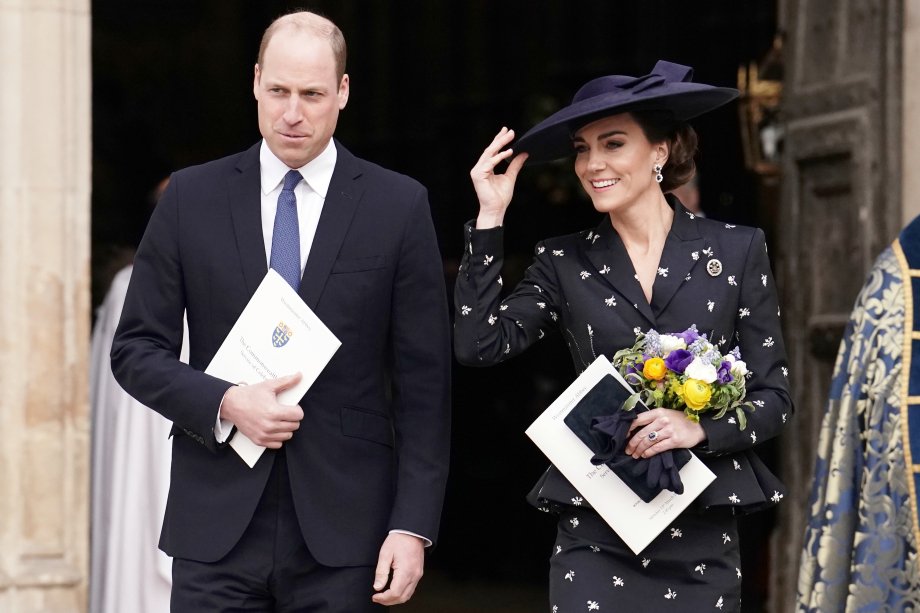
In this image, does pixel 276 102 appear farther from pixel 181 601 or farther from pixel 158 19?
pixel 158 19

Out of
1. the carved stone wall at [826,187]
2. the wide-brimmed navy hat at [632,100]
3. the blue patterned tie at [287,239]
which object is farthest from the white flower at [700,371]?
the carved stone wall at [826,187]

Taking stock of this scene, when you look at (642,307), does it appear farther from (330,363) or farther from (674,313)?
(330,363)

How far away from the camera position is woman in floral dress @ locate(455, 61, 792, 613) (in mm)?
3672

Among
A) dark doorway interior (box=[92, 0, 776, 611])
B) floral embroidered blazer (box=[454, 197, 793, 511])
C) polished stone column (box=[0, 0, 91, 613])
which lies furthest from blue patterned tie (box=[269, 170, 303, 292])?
dark doorway interior (box=[92, 0, 776, 611])

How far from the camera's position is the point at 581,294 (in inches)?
150

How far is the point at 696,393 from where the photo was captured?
3.55m

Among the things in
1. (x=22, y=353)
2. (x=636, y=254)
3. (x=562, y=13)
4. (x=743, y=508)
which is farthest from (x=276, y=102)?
(x=562, y=13)

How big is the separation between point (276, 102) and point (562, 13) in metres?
8.36

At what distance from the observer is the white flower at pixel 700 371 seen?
11.6 ft

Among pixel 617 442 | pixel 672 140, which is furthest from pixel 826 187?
pixel 617 442

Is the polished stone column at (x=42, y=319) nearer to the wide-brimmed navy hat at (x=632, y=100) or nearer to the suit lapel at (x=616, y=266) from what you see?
the wide-brimmed navy hat at (x=632, y=100)

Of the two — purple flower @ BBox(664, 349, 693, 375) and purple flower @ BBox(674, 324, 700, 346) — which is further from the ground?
purple flower @ BBox(674, 324, 700, 346)

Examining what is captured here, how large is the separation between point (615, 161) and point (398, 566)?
1.05 m

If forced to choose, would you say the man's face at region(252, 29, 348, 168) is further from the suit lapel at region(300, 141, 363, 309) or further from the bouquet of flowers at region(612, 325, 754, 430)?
the bouquet of flowers at region(612, 325, 754, 430)
